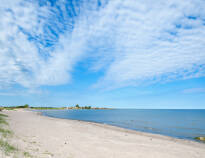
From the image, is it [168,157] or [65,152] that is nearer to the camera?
[65,152]

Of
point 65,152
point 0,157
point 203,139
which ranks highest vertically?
point 0,157

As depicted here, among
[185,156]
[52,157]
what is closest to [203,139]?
[185,156]

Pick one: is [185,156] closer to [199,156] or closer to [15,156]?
[199,156]

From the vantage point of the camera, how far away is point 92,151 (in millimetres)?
10594

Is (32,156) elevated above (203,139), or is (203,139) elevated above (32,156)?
(32,156)

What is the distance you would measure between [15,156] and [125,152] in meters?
7.51

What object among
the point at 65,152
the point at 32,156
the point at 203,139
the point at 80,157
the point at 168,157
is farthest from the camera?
the point at 203,139

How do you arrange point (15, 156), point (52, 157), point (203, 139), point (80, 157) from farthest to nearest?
point (203, 139)
point (80, 157)
point (52, 157)
point (15, 156)

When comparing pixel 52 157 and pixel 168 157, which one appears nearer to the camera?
pixel 52 157

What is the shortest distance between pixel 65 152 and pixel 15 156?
11.2ft

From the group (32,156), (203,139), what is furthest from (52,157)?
(203,139)

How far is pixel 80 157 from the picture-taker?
358 inches

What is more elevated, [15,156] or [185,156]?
[15,156]

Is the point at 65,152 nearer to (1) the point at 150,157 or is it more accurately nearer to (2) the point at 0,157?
(2) the point at 0,157
